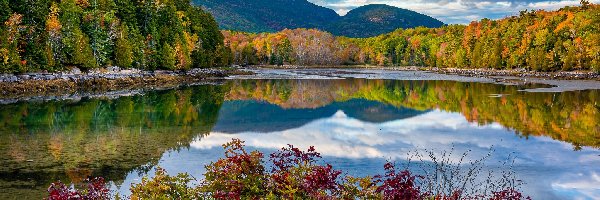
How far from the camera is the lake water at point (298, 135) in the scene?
18.2 meters

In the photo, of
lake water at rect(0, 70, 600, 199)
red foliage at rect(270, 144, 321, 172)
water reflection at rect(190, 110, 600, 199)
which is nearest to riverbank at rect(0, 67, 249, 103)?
lake water at rect(0, 70, 600, 199)

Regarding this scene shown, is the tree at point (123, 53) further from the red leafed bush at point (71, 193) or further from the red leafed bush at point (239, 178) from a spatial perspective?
the red leafed bush at point (239, 178)

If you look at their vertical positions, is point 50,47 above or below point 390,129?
above

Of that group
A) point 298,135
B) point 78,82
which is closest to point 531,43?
point 78,82

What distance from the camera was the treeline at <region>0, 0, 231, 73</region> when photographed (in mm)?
59562

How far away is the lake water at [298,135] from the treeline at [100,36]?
17.6m

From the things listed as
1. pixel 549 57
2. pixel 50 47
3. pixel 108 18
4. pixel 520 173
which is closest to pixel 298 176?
pixel 520 173

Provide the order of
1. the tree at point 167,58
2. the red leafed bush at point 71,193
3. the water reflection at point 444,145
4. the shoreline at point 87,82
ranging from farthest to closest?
1. the tree at point 167,58
2. the shoreline at point 87,82
3. the water reflection at point 444,145
4. the red leafed bush at point 71,193

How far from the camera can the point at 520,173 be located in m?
18.3

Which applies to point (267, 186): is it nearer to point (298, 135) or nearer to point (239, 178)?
point (239, 178)

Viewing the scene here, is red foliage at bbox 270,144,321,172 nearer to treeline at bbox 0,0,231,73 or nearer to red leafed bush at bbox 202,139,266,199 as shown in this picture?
red leafed bush at bbox 202,139,266,199

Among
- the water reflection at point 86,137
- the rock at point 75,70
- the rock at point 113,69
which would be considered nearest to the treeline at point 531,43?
the rock at point 113,69

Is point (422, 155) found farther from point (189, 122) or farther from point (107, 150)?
point (189, 122)

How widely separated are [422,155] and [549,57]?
324 feet
